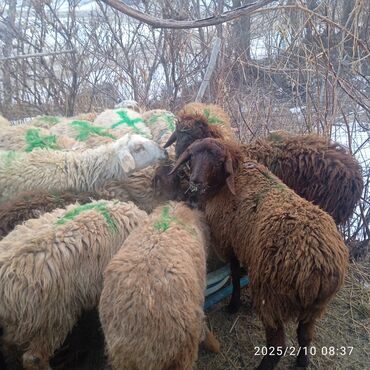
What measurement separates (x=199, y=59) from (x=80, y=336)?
17.3ft

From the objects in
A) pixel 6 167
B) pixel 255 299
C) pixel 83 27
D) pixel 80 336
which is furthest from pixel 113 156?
pixel 83 27

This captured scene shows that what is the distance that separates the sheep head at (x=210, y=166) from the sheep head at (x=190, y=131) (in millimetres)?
592

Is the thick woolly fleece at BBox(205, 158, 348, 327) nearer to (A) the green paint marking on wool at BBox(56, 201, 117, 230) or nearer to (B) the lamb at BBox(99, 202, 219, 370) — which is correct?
(B) the lamb at BBox(99, 202, 219, 370)

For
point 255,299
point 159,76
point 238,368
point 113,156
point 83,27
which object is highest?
point 83,27

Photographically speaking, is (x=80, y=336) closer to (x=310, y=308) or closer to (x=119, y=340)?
(x=119, y=340)

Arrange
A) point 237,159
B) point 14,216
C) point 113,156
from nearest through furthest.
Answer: point 14,216, point 237,159, point 113,156

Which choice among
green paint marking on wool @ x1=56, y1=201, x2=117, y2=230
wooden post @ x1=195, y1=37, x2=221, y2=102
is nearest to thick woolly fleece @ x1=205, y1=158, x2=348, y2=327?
green paint marking on wool @ x1=56, y1=201, x2=117, y2=230

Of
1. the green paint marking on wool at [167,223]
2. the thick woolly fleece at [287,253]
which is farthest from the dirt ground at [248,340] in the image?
the green paint marking on wool at [167,223]

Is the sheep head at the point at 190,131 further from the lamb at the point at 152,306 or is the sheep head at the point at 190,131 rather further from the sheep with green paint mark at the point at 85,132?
the lamb at the point at 152,306

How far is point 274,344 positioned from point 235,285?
2.77 feet

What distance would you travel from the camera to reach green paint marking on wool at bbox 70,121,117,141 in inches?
201

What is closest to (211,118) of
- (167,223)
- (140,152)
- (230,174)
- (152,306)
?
(140,152)

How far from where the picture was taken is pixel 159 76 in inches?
303

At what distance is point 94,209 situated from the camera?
3143 millimetres
